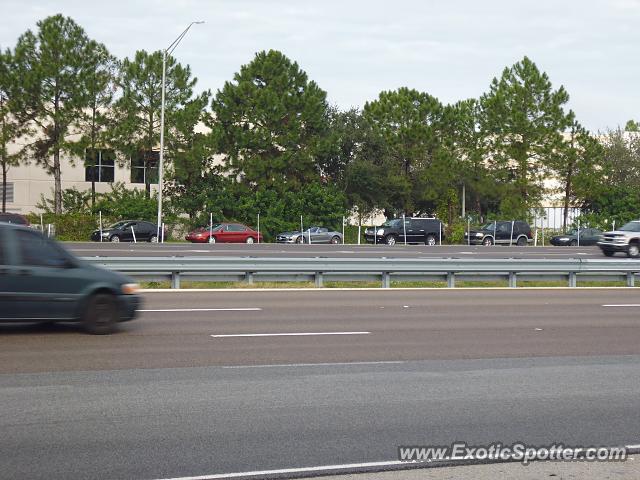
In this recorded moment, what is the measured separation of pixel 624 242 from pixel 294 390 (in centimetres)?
3179

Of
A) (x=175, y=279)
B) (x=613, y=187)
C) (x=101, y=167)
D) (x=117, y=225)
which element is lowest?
(x=175, y=279)

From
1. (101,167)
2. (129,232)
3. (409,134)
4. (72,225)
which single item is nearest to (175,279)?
(129,232)

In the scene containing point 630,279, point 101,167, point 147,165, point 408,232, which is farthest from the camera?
point 101,167

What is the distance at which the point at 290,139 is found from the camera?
5516 cm

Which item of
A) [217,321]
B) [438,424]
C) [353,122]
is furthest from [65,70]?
[438,424]

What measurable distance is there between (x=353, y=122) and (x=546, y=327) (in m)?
50.5

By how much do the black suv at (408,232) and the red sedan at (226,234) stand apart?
698cm

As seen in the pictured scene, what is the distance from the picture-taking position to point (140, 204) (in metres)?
52.3

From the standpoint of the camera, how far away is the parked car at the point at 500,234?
175 feet

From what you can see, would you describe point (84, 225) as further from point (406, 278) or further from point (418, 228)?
point (406, 278)

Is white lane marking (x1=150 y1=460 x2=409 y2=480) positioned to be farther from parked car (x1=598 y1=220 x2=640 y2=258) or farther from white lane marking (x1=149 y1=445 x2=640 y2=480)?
parked car (x1=598 y1=220 x2=640 y2=258)

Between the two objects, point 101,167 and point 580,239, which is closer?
point 580,239

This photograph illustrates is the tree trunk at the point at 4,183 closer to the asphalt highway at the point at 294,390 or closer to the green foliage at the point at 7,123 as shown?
the green foliage at the point at 7,123

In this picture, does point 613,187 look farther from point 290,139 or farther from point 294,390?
point 294,390
